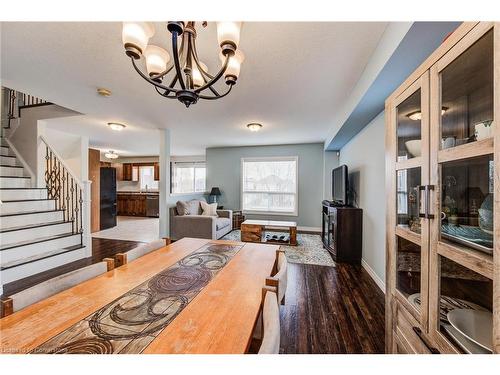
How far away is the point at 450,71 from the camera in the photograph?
0.84 metres

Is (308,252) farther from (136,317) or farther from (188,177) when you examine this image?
(188,177)

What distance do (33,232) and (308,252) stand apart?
14.9 feet

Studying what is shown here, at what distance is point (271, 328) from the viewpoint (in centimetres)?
69

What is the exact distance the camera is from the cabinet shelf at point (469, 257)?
0.65 meters

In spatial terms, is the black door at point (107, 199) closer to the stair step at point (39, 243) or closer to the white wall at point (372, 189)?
the stair step at point (39, 243)

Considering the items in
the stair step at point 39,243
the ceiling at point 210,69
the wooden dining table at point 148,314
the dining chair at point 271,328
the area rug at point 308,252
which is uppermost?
the ceiling at point 210,69

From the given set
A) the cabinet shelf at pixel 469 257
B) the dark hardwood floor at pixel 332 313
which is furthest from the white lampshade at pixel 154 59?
the dark hardwood floor at pixel 332 313

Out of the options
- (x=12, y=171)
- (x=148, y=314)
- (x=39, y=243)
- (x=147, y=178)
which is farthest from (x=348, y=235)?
(x=147, y=178)

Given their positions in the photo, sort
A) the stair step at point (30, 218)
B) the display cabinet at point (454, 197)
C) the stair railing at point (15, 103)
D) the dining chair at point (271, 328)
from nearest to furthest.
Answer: the dining chair at point (271, 328) < the display cabinet at point (454, 197) < the stair step at point (30, 218) < the stair railing at point (15, 103)

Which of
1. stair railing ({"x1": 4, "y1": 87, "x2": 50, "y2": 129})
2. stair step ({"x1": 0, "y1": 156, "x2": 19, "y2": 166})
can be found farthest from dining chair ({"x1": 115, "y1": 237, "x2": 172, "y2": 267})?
stair railing ({"x1": 4, "y1": 87, "x2": 50, "y2": 129})

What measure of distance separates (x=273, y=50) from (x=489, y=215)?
69.3 inches

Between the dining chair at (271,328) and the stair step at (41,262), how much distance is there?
3.56 m

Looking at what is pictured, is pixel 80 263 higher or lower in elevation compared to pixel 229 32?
lower
